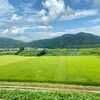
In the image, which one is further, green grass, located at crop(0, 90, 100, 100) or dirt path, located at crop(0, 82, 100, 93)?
dirt path, located at crop(0, 82, 100, 93)

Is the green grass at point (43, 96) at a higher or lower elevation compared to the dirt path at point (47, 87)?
higher

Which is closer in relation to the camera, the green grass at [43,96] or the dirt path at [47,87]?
the green grass at [43,96]

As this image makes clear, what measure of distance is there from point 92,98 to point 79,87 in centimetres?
753

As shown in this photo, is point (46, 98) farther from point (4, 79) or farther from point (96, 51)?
point (96, 51)

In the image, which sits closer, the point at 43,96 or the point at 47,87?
the point at 43,96

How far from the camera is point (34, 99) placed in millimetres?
18016

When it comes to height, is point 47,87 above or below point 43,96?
below

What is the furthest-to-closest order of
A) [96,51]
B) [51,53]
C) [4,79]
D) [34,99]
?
1. [51,53]
2. [96,51]
3. [4,79]
4. [34,99]

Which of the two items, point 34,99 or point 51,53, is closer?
point 34,99

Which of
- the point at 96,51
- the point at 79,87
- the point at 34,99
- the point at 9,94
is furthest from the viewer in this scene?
the point at 96,51

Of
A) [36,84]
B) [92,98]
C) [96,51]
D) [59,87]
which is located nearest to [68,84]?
[59,87]


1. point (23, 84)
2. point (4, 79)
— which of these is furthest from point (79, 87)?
point (4, 79)

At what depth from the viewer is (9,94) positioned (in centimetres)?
1952

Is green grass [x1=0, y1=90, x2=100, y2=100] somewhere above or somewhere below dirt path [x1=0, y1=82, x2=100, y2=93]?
above
